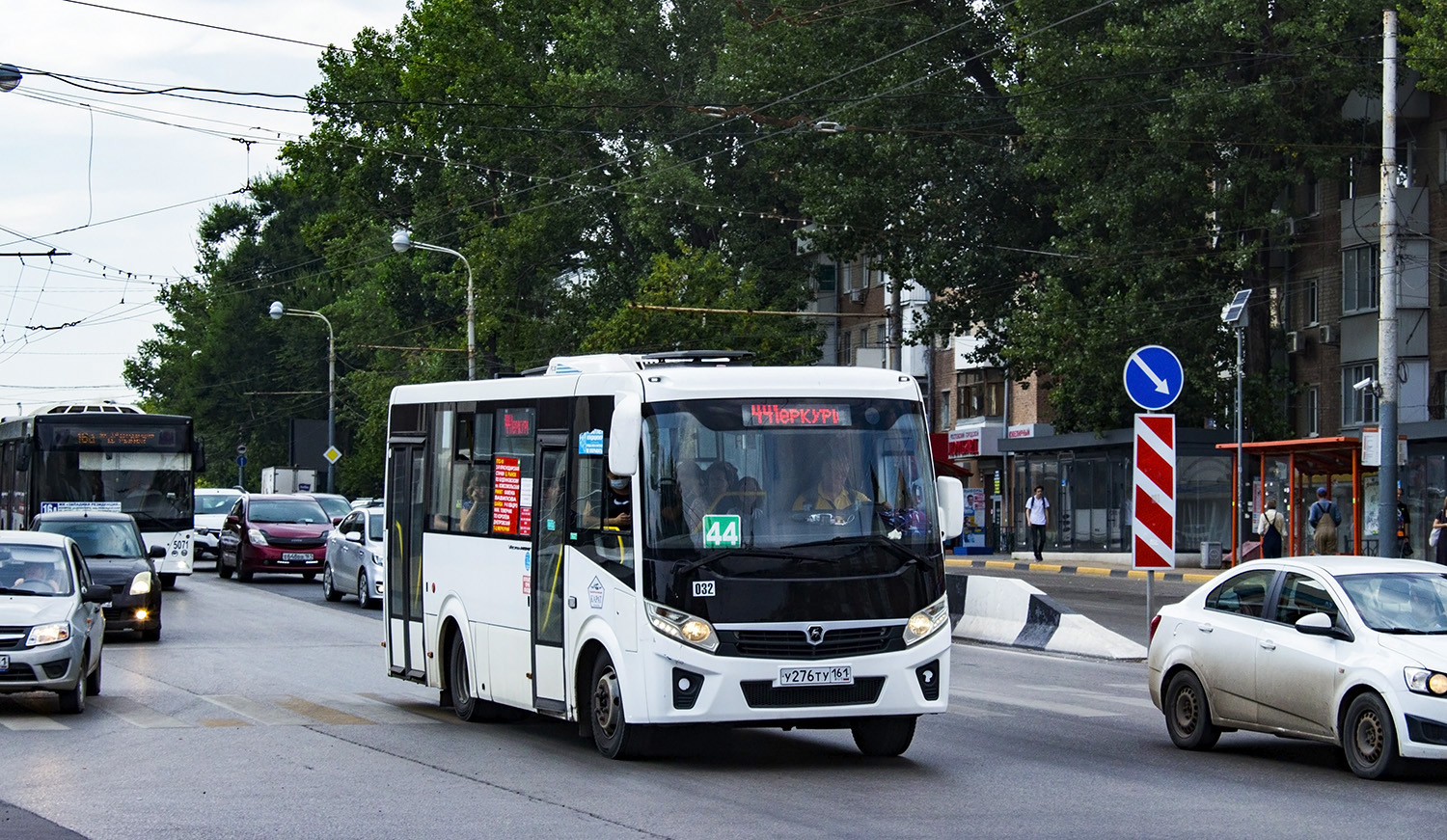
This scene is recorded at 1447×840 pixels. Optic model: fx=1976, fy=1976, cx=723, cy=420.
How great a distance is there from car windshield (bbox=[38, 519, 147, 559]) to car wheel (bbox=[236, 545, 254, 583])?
1369 centimetres

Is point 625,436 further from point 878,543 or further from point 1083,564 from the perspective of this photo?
point 1083,564

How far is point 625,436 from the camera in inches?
457

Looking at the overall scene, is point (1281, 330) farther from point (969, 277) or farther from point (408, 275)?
point (408, 275)

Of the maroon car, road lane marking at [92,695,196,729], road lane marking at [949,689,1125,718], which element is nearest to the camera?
road lane marking at [92,695,196,729]

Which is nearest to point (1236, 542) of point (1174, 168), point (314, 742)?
point (1174, 168)

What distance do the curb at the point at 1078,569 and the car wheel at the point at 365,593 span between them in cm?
1403

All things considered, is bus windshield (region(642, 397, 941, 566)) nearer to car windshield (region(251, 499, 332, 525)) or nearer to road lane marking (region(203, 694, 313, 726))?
road lane marking (region(203, 694, 313, 726))

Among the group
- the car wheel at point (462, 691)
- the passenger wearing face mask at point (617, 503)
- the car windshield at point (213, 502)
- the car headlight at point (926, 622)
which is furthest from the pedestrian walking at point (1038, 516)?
the passenger wearing face mask at point (617, 503)

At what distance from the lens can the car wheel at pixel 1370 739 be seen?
10.9m

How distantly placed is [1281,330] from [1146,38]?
1174 cm

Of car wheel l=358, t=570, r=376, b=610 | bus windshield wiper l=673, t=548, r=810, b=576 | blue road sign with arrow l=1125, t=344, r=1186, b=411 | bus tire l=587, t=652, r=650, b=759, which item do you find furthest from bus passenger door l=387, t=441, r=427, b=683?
car wheel l=358, t=570, r=376, b=610

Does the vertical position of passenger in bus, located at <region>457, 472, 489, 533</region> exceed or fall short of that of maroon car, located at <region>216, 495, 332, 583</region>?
it exceeds it

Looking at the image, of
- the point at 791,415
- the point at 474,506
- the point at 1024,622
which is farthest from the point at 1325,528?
the point at 791,415

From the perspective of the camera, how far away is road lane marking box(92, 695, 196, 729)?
14219 millimetres
